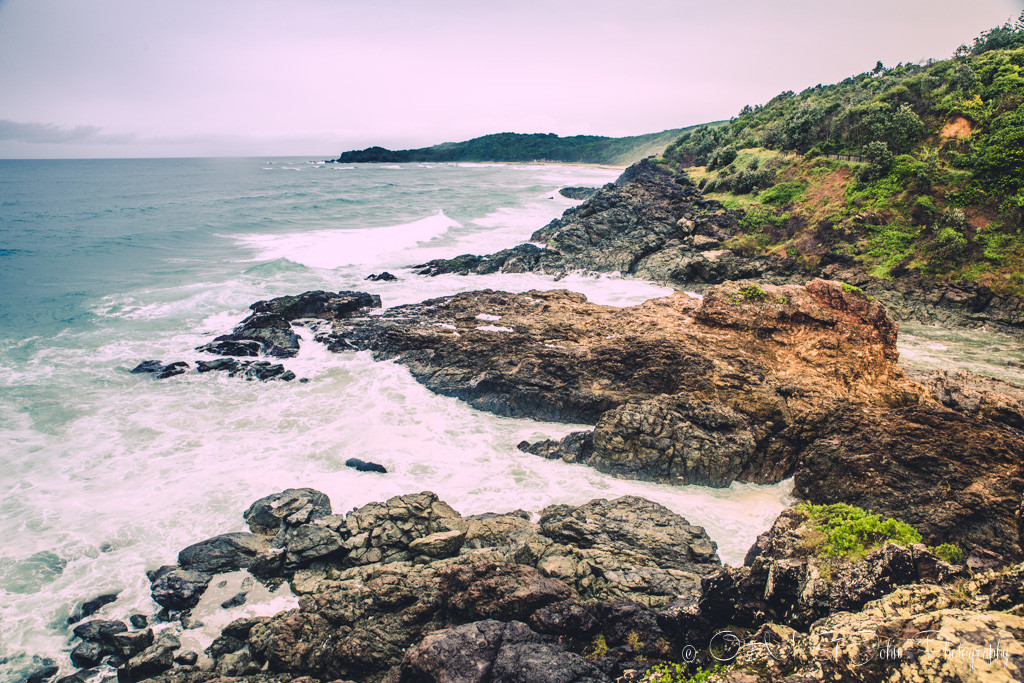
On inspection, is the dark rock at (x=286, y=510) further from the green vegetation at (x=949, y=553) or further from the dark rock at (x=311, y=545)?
the green vegetation at (x=949, y=553)

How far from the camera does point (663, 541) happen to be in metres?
9.08

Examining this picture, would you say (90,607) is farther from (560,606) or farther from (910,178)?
(910,178)

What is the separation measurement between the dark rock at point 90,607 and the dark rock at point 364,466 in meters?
5.28

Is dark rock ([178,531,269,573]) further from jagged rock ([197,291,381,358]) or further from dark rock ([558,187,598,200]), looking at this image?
dark rock ([558,187,598,200])

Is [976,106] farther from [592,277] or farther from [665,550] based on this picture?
[665,550]

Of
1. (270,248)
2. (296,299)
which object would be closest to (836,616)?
(296,299)

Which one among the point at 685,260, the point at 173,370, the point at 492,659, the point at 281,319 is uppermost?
the point at 685,260

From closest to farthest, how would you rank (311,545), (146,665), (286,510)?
(146,665)
(311,545)
(286,510)

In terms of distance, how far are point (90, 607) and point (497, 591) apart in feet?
26.8


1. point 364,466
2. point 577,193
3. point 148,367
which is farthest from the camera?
point 577,193

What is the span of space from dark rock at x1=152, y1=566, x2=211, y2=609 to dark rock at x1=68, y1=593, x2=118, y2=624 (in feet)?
2.56

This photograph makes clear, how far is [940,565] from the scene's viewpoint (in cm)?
578

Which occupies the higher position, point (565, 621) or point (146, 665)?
point (565, 621)

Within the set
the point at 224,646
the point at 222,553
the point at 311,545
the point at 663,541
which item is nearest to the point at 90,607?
the point at 222,553
